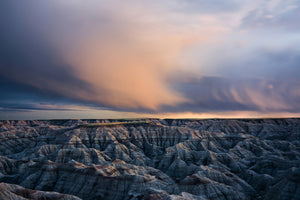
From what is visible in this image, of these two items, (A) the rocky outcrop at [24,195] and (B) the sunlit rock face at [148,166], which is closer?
(A) the rocky outcrop at [24,195]

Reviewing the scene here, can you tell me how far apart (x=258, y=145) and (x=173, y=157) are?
45030 millimetres

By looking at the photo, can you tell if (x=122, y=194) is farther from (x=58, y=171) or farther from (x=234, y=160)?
(x=234, y=160)

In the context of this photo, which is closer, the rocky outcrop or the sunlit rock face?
the rocky outcrop

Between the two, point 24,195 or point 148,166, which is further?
point 148,166

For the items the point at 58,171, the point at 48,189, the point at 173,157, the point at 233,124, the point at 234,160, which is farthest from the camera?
the point at 233,124

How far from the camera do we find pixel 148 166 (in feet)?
258

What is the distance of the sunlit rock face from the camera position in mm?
50406

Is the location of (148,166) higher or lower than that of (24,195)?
lower

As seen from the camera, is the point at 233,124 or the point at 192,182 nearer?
the point at 192,182

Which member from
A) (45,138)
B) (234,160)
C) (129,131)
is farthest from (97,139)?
(234,160)

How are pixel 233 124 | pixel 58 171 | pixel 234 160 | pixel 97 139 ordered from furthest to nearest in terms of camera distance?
1. pixel 233 124
2. pixel 97 139
3. pixel 234 160
4. pixel 58 171

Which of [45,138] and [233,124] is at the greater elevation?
[233,124]

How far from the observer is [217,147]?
10819 centimetres

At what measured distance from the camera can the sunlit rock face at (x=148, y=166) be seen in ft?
165
